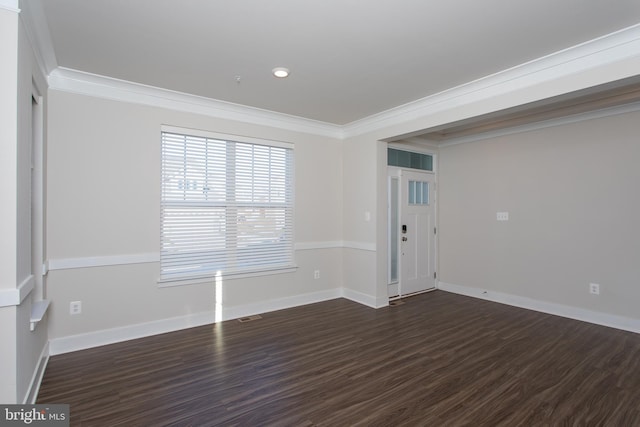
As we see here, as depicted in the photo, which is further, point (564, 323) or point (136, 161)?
point (564, 323)

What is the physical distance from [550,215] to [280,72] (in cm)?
398

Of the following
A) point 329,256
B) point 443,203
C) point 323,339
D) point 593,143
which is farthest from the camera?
point 443,203

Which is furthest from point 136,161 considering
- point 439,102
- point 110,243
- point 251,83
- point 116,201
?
point 439,102

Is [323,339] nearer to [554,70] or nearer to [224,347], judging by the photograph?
[224,347]

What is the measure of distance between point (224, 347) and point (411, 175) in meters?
3.74

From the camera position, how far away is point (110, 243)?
3352mm

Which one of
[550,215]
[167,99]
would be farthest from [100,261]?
[550,215]

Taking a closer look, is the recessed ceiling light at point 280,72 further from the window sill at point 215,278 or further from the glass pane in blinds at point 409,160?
the window sill at point 215,278

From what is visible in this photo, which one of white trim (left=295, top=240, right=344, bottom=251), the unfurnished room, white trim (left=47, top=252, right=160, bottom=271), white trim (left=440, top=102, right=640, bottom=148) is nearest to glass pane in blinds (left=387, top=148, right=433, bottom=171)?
the unfurnished room

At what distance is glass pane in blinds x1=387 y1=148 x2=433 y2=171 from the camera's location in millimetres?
5008

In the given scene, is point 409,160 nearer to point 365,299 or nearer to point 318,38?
point 365,299

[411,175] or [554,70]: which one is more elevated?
[554,70]

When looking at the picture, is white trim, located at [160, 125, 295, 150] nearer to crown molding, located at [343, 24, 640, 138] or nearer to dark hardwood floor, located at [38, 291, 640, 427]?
crown molding, located at [343, 24, 640, 138]

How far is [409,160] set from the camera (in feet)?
17.3
